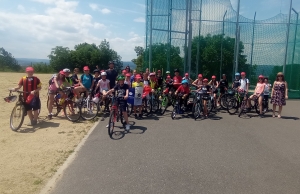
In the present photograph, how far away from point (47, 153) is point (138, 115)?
4.50 meters

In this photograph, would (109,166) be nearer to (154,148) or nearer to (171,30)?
(154,148)

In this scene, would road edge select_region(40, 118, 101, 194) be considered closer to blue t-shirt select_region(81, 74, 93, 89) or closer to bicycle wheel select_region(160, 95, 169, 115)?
blue t-shirt select_region(81, 74, 93, 89)

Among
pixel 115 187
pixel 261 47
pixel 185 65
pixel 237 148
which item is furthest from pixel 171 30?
pixel 115 187

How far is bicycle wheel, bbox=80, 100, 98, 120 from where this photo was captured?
30.7 feet

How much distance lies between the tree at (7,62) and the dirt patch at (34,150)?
57993 mm

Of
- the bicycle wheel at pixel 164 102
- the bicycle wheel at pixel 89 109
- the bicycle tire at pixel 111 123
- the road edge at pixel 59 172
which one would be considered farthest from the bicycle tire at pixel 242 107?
the road edge at pixel 59 172

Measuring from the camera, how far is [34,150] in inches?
239

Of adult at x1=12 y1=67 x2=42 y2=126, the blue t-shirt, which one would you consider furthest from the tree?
adult at x1=12 y1=67 x2=42 y2=126

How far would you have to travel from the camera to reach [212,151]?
622cm

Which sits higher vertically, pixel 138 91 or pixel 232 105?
pixel 138 91

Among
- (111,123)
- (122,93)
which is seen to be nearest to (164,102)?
(122,93)

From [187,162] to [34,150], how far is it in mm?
3400

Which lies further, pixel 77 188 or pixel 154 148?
pixel 154 148

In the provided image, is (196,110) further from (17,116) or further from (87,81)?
(17,116)
